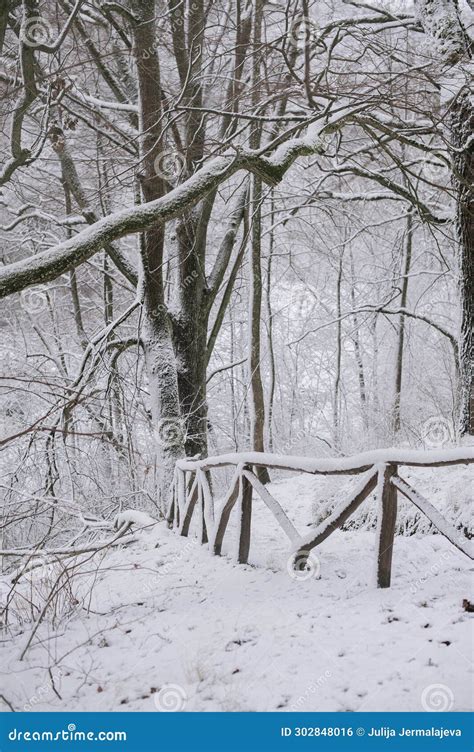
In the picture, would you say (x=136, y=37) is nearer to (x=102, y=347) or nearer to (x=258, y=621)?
(x=102, y=347)

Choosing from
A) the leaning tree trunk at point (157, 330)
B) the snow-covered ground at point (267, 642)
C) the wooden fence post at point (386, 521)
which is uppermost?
the leaning tree trunk at point (157, 330)

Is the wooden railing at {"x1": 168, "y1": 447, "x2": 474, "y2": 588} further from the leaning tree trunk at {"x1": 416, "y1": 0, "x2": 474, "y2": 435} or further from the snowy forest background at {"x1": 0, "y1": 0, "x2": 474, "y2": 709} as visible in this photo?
the leaning tree trunk at {"x1": 416, "y1": 0, "x2": 474, "y2": 435}

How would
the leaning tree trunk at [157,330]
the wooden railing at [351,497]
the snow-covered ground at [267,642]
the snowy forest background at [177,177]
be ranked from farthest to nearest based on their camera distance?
the leaning tree trunk at [157,330] < the snowy forest background at [177,177] < the wooden railing at [351,497] < the snow-covered ground at [267,642]

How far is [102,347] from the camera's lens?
6.27 meters

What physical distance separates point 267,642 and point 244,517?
1345 millimetres

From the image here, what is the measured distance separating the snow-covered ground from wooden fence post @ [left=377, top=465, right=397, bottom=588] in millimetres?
103

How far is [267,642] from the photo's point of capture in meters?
2.62

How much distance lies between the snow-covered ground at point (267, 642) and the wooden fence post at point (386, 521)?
103 millimetres

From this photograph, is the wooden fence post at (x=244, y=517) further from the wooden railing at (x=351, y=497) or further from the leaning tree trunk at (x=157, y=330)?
the leaning tree trunk at (x=157, y=330)

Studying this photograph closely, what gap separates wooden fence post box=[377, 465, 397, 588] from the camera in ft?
9.85

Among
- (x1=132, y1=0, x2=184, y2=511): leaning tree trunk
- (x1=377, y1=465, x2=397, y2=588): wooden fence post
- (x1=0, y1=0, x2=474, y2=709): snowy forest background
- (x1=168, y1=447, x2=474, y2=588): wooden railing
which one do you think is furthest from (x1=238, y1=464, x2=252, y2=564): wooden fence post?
(x1=132, y1=0, x2=184, y2=511): leaning tree trunk

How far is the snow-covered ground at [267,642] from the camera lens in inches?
83.3

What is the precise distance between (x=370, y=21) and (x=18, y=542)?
9030mm

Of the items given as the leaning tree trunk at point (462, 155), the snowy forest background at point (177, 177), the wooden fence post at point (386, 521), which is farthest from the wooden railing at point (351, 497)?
the leaning tree trunk at point (462, 155)
